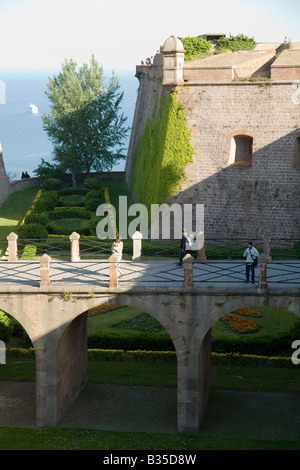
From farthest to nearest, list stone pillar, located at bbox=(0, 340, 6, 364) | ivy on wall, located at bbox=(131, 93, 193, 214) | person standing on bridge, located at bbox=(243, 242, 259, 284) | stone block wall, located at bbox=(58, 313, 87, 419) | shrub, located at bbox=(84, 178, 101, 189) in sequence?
shrub, located at bbox=(84, 178, 101, 189) → ivy on wall, located at bbox=(131, 93, 193, 214) → stone pillar, located at bbox=(0, 340, 6, 364) → stone block wall, located at bbox=(58, 313, 87, 419) → person standing on bridge, located at bbox=(243, 242, 259, 284)

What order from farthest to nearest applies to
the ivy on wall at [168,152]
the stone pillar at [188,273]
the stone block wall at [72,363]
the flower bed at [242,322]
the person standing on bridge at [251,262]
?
1. the ivy on wall at [168,152]
2. the flower bed at [242,322]
3. the stone block wall at [72,363]
4. the person standing on bridge at [251,262]
5. the stone pillar at [188,273]

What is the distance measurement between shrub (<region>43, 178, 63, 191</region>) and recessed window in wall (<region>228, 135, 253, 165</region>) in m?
24.0

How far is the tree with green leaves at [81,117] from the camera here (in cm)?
6719

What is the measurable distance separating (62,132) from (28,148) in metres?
113

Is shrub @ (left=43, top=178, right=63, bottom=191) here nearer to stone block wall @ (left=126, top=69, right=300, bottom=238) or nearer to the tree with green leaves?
the tree with green leaves

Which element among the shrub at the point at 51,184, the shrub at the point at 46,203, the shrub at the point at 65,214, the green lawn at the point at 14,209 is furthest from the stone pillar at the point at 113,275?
the shrub at the point at 51,184

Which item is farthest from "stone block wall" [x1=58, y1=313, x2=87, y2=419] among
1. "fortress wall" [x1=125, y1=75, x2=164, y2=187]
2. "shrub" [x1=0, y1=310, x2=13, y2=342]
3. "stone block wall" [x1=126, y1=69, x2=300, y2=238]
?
"fortress wall" [x1=125, y1=75, x2=164, y2=187]

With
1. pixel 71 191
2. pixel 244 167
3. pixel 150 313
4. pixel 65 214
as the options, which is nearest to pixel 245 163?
pixel 244 167

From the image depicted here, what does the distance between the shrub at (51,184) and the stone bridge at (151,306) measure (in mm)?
35500

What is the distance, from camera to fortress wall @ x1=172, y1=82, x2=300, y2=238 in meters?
42.3

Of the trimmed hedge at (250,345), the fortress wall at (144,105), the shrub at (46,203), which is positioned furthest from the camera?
the shrub at (46,203)

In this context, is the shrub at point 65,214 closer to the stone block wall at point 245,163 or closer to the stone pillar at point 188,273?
the stone block wall at point 245,163

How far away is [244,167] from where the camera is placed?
43.4 meters

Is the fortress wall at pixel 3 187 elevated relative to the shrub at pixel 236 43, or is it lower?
lower
